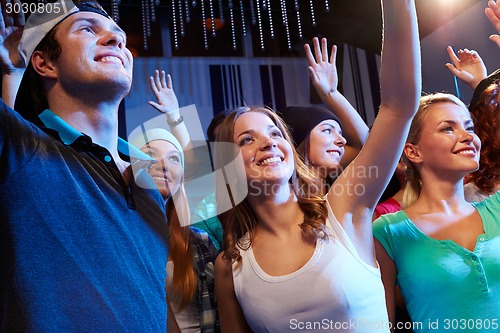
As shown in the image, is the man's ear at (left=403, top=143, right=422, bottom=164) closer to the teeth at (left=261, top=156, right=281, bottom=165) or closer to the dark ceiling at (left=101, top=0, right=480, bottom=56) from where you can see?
the teeth at (left=261, top=156, right=281, bottom=165)

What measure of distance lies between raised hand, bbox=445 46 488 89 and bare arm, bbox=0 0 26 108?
5.56 feet

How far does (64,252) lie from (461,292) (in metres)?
1.10

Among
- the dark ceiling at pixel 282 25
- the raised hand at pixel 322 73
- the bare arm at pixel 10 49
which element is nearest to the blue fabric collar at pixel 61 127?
the bare arm at pixel 10 49

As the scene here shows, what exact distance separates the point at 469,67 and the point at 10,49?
187 centimetres

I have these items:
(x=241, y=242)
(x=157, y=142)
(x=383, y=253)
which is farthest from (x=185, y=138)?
(x=383, y=253)

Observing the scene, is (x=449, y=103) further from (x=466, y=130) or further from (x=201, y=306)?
(x=201, y=306)

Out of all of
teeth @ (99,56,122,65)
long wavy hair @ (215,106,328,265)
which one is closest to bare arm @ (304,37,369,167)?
long wavy hair @ (215,106,328,265)

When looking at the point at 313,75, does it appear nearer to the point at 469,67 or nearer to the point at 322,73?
the point at 322,73

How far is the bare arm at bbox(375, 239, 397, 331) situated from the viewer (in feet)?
4.90

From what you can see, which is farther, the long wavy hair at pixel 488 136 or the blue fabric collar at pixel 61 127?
the long wavy hair at pixel 488 136

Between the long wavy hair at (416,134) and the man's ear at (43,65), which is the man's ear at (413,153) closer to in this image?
the long wavy hair at (416,134)

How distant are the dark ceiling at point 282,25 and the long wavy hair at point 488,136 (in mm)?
1332

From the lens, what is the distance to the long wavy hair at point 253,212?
1306 millimetres

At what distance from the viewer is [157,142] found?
74.7 inches
